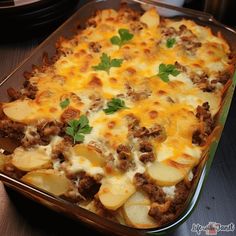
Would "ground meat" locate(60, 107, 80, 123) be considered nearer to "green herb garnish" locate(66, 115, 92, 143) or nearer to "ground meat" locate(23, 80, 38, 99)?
"green herb garnish" locate(66, 115, 92, 143)

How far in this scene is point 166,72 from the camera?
5.58 feet

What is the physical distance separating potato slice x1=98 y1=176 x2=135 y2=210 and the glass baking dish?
82mm

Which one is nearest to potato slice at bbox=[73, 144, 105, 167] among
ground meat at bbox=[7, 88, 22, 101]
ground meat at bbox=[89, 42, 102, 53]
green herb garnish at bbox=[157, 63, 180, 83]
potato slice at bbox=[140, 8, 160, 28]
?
ground meat at bbox=[7, 88, 22, 101]

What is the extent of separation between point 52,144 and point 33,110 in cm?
15

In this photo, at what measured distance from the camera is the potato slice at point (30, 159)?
1361mm

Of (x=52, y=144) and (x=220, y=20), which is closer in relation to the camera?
(x=52, y=144)

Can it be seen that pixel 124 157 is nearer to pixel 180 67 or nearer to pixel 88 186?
pixel 88 186

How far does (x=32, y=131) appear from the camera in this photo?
1476 mm

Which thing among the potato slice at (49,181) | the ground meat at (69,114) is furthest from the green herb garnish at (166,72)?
the potato slice at (49,181)


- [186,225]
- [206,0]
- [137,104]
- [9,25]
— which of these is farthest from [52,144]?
[206,0]

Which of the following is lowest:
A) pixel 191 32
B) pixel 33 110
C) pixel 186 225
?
pixel 186 225

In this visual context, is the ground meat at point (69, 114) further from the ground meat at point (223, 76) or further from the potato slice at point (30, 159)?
the ground meat at point (223, 76)

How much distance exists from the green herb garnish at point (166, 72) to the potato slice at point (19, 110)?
1.77 feet

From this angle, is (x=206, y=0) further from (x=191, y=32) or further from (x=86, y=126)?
(x=86, y=126)
